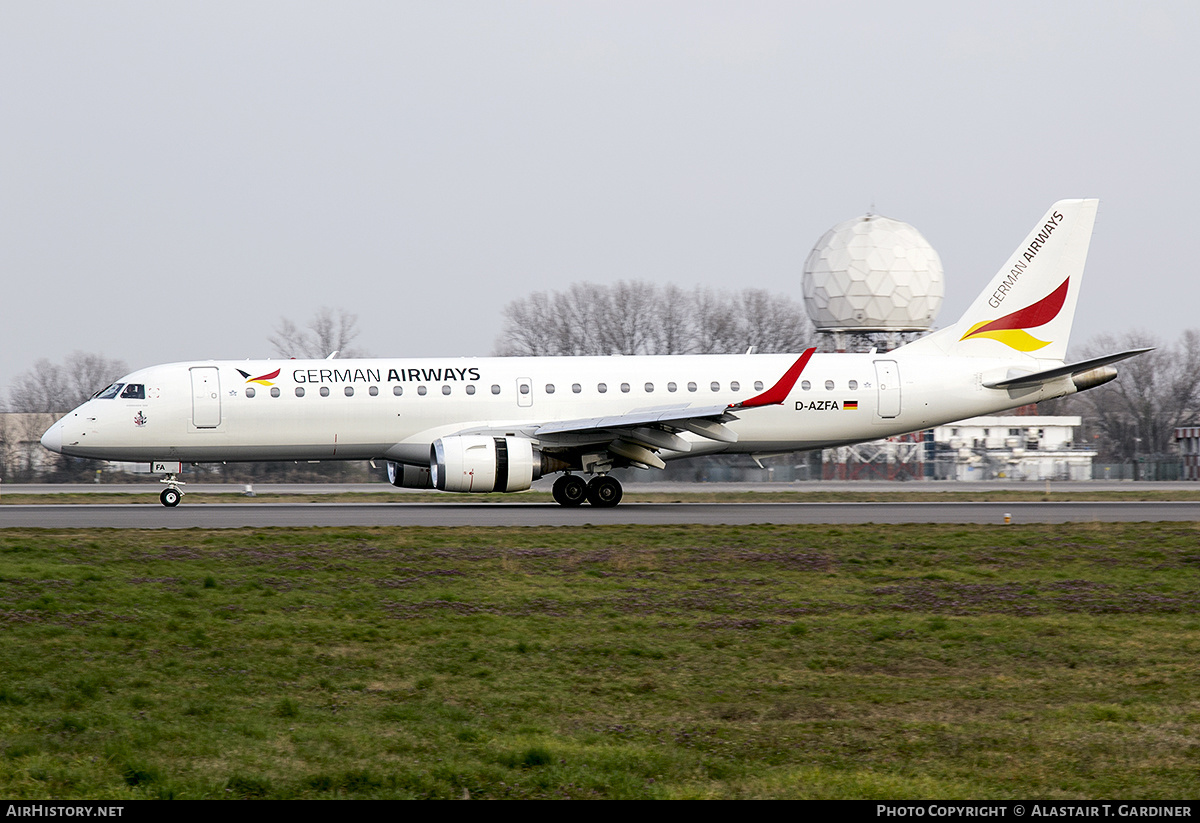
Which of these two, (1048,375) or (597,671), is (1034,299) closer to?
(1048,375)

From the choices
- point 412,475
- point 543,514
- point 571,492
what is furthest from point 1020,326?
point 412,475

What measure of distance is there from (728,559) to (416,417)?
11.9 m

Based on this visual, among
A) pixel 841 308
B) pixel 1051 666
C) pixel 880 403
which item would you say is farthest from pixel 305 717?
pixel 841 308

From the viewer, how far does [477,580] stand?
14.7 metres

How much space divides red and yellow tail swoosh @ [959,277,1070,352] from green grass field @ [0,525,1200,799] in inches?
494

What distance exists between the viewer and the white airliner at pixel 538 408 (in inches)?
1030

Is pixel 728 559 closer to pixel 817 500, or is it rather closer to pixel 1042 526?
pixel 1042 526

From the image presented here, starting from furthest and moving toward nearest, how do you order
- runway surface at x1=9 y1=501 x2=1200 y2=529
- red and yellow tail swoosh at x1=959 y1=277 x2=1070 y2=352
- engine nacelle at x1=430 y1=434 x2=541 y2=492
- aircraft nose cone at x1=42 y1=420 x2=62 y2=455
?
1. red and yellow tail swoosh at x1=959 y1=277 x2=1070 y2=352
2. aircraft nose cone at x1=42 y1=420 x2=62 y2=455
3. engine nacelle at x1=430 y1=434 x2=541 y2=492
4. runway surface at x1=9 y1=501 x2=1200 y2=529

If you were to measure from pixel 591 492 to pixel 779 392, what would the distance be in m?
4.85

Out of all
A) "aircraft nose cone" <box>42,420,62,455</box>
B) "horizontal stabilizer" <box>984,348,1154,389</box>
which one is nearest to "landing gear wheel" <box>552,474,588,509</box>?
"horizontal stabilizer" <box>984,348,1154,389</box>

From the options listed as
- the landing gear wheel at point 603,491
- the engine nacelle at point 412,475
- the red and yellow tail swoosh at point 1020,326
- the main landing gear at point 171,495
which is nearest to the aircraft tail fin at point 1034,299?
the red and yellow tail swoosh at point 1020,326

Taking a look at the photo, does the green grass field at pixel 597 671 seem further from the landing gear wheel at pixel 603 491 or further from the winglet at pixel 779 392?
the landing gear wheel at pixel 603 491

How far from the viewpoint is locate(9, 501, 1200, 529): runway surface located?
2328 centimetres

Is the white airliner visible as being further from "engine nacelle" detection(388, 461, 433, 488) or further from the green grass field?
the green grass field
